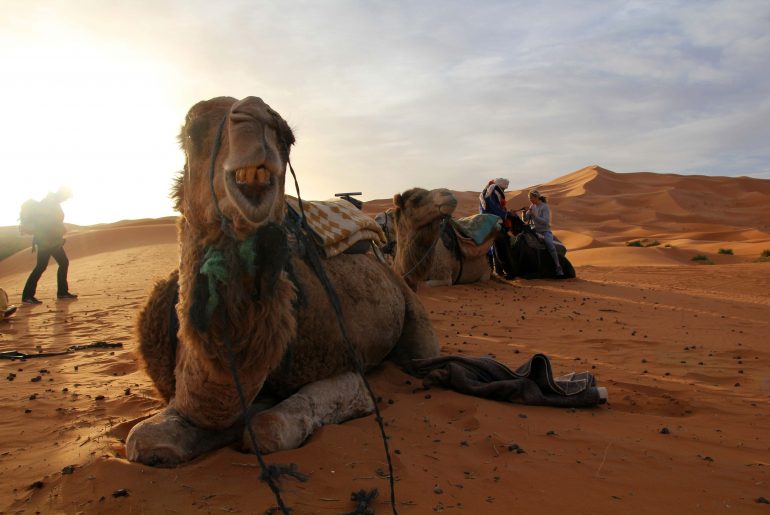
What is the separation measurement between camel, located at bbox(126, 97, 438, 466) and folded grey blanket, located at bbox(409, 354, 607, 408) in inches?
32.4

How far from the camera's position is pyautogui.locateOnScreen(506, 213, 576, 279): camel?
13633 millimetres

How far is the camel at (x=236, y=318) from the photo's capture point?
2318 mm

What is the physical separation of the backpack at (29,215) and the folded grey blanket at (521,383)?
917cm

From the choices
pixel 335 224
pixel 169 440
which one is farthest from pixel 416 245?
pixel 169 440

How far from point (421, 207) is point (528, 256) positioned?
5.80 metres

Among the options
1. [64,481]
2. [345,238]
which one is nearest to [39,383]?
[64,481]

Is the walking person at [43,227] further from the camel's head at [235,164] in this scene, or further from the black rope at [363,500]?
the black rope at [363,500]

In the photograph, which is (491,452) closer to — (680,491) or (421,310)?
(680,491)

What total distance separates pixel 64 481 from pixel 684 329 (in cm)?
733

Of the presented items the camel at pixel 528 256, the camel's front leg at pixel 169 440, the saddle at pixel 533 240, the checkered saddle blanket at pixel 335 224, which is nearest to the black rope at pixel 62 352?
the checkered saddle blanket at pixel 335 224

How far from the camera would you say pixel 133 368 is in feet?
17.5

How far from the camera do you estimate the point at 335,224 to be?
14.2ft

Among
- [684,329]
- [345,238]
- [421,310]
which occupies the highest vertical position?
[345,238]

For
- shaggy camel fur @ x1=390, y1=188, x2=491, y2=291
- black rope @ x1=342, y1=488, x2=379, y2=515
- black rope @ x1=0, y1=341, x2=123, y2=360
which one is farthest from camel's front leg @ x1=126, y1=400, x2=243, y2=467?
shaggy camel fur @ x1=390, y1=188, x2=491, y2=291
